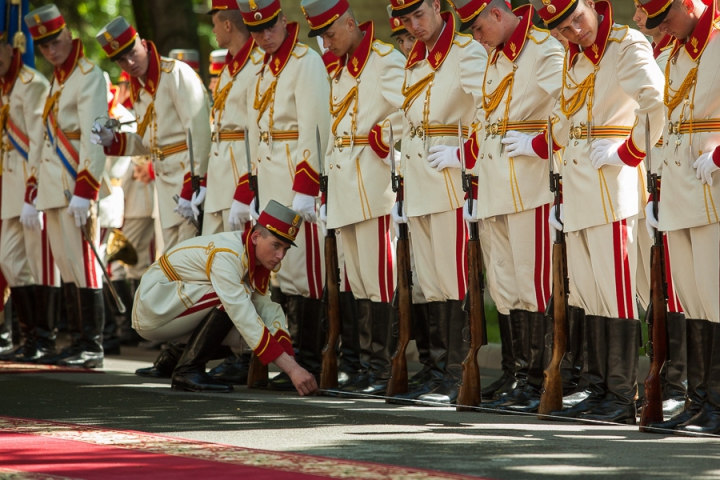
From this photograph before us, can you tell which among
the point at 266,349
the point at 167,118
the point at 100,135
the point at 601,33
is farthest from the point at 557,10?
the point at 100,135

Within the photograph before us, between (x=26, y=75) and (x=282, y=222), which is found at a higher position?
(x=26, y=75)

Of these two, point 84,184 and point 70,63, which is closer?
point 84,184

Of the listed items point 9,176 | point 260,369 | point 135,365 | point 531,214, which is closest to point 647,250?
point 531,214

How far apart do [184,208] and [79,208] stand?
0.86 metres

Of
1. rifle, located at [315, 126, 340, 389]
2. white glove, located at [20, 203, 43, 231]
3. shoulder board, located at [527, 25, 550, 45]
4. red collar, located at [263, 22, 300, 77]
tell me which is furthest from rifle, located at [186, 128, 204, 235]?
shoulder board, located at [527, 25, 550, 45]

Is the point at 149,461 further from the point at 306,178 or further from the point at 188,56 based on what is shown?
the point at 188,56

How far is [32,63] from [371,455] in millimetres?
6300

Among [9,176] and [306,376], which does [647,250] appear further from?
[9,176]

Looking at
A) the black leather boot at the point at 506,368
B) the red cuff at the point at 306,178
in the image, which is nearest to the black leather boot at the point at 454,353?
the black leather boot at the point at 506,368

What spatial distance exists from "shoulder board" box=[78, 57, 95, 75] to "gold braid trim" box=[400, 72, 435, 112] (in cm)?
302

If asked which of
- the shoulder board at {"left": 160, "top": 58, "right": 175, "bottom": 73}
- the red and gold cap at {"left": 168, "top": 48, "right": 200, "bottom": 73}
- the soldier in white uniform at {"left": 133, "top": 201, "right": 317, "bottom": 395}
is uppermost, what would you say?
the red and gold cap at {"left": 168, "top": 48, "right": 200, "bottom": 73}

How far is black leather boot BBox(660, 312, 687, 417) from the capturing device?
6.65 meters

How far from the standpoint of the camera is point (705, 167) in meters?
5.81

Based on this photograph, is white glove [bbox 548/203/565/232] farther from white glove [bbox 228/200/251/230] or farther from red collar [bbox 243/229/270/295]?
white glove [bbox 228/200/251/230]
